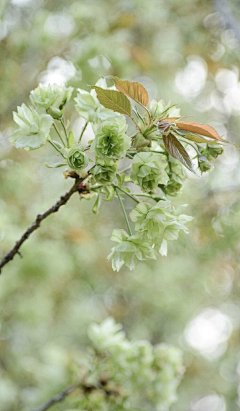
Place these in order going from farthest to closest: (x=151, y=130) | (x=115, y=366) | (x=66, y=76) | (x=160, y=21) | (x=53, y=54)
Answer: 1. (x=160, y=21)
2. (x=53, y=54)
3. (x=66, y=76)
4. (x=115, y=366)
5. (x=151, y=130)

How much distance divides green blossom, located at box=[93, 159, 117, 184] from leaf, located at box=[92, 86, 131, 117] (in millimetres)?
94

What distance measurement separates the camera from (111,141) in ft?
2.05

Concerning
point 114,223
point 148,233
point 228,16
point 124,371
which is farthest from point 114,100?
point 114,223

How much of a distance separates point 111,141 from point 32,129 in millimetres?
166

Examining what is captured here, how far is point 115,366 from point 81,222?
5.47ft

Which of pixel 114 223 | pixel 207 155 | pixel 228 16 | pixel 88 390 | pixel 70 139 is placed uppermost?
pixel 114 223

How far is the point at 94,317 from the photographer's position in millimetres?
3395


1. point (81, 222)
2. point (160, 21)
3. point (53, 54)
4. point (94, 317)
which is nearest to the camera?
point (53, 54)

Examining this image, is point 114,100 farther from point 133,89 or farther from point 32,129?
point 32,129

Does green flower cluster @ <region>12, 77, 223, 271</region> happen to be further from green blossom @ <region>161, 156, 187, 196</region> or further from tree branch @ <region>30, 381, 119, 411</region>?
tree branch @ <region>30, 381, 119, 411</region>

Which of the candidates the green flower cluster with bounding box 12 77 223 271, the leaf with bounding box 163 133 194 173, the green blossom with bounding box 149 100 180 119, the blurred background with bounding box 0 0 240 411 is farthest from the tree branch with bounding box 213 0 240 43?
the leaf with bounding box 163 133 194 173

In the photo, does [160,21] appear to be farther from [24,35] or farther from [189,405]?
[189,405]

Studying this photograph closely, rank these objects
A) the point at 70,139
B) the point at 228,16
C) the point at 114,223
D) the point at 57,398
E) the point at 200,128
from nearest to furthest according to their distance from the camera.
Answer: the point at 200,128
the point at 70,139
the point at 57,398
the point at 228,16
the point at 114,223

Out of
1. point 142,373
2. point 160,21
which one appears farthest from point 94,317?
point 160,21
